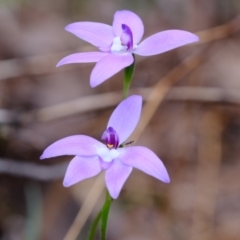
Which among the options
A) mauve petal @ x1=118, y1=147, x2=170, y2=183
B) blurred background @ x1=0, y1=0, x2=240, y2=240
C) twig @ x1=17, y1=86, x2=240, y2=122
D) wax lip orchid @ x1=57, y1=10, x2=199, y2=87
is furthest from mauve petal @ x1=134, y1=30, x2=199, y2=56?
twig @ x1=17, y1=86, x2=240, y2=122

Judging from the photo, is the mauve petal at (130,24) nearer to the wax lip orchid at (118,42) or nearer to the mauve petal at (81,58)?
the wax lip orchid at (118,42)

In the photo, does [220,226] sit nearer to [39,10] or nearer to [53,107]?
[53,107]

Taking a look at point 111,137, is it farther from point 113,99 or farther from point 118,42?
point 113,99

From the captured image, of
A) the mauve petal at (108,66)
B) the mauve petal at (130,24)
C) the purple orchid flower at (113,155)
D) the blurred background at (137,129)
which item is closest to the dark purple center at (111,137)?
the purple orchid flower at (113,155)

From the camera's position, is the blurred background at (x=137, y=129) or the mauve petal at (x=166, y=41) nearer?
the mauve petal at (x=166, y=41)

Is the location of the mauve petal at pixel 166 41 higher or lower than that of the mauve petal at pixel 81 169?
higher

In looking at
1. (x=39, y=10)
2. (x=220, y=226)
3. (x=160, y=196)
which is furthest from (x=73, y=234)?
(x=39, y=10)
